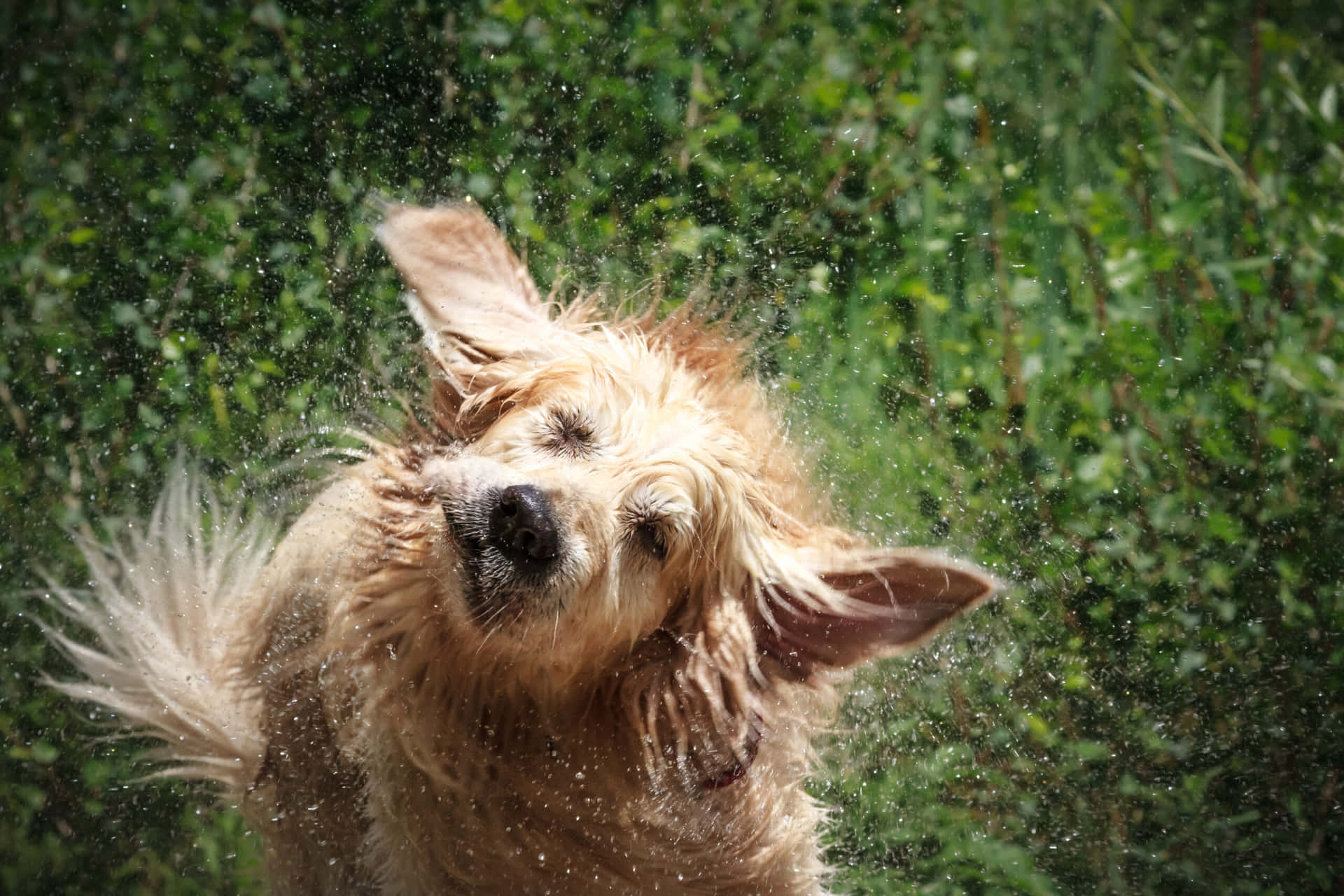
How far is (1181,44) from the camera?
4.42 meters

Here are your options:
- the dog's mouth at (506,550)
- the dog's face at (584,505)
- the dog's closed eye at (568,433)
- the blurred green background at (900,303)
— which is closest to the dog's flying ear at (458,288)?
the dog's face at (584,505)

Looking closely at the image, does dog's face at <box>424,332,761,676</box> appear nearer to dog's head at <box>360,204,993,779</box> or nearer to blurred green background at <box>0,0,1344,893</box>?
dog's head at <box>360,204,993,779</box>

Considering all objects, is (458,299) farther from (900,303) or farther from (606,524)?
(900,303)

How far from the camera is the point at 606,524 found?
216 centimetres

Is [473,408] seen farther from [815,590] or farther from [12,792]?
[12,792]

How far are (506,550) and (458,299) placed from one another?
2.15 feet

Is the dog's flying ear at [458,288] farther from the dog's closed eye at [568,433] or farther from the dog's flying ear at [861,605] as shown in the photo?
the dog's flying ear at [861,605]

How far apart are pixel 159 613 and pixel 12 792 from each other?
39.3 inches

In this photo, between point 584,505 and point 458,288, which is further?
point 458,288

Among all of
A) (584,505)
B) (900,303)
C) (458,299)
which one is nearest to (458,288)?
(458,299)

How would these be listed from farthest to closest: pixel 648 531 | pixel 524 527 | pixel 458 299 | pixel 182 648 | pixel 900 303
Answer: pixel 900 303 → pixel 182 648 → pixel 458 299 → pixel 648 531 → pixel 524 527

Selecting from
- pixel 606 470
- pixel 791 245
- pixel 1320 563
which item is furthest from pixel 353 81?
pixel 1320 563

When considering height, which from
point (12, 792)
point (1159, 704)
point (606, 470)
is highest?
point (606, 470)

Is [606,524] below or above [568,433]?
below
